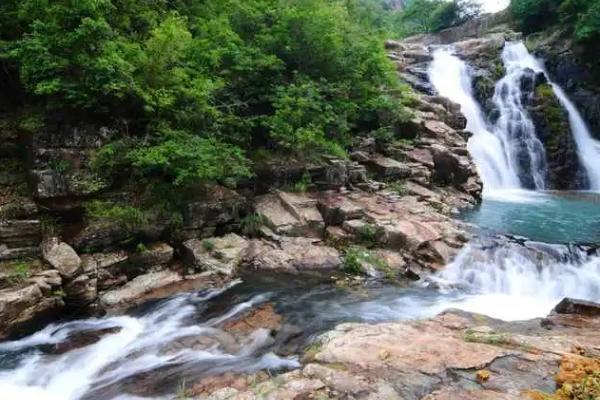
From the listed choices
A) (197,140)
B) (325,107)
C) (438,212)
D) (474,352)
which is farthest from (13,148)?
(438,212)

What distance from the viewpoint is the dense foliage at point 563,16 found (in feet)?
72.0

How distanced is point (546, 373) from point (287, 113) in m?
8.38

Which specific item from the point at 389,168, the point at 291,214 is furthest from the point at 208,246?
the point at 389,168

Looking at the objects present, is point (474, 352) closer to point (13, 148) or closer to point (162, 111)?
point (162, 111)

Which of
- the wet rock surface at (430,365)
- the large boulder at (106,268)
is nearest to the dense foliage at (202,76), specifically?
the large boulder at (106,268)

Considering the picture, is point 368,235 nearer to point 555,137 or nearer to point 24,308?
point 24,308

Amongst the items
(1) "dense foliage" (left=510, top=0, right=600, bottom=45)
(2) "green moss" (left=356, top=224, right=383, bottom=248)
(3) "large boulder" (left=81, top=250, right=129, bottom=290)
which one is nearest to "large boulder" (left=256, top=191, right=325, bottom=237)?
(2) "green moss" (left=356, top=224, right=383, bottom=248)

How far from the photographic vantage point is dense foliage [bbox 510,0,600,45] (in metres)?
A: 22.0

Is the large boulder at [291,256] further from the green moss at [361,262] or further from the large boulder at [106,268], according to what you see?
the large boulder at [106,268]

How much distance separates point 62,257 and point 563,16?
28.8 metres

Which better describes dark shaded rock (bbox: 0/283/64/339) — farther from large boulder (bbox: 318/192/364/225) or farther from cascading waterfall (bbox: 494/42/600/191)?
cascading waterfall (bbox: 494/42/600/191)

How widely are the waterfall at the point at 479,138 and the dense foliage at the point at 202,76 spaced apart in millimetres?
6435

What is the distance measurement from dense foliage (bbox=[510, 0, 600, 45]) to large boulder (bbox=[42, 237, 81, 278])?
24.5 m

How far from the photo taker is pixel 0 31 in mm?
8617
